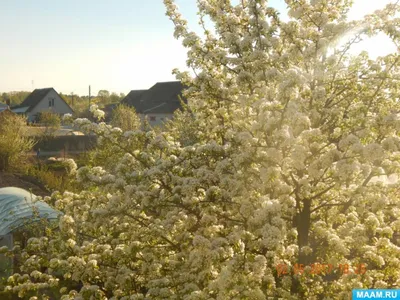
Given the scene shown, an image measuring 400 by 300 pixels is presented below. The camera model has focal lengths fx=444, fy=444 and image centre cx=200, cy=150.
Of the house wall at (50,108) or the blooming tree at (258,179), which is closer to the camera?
the blooming tree at (258,179)

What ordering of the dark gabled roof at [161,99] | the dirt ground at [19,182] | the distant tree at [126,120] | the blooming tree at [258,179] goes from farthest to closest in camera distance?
the dark gabled roof at [161,99], the distant tree at [126,120], the dirt ground at [19,182], the blooming tree at [258,179]

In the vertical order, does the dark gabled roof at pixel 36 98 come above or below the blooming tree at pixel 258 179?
above

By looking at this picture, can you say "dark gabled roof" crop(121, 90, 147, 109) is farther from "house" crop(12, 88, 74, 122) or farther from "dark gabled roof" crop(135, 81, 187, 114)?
"house" crop(12, 88, 74, 122)

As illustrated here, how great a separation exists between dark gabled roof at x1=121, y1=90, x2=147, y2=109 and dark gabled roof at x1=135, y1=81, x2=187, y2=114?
92 cm

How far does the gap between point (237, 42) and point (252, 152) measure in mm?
2356

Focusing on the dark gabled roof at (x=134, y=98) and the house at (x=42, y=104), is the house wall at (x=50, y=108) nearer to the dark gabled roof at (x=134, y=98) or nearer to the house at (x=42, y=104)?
the house at (x=42, y=104)

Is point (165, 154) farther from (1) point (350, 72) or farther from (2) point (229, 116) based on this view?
(1) point (350, 72)

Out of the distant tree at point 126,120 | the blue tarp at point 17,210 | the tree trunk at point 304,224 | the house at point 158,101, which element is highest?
the house at point 158,101

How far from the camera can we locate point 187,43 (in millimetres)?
8344

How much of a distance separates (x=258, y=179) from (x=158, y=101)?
56.9 m

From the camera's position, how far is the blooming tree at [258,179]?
6.35m

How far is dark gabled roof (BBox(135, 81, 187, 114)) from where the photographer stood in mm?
60688

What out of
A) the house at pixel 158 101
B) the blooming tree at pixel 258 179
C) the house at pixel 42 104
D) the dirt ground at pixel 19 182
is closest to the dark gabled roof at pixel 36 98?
the house at pixel 42 104

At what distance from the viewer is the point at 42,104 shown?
73.9 meters
